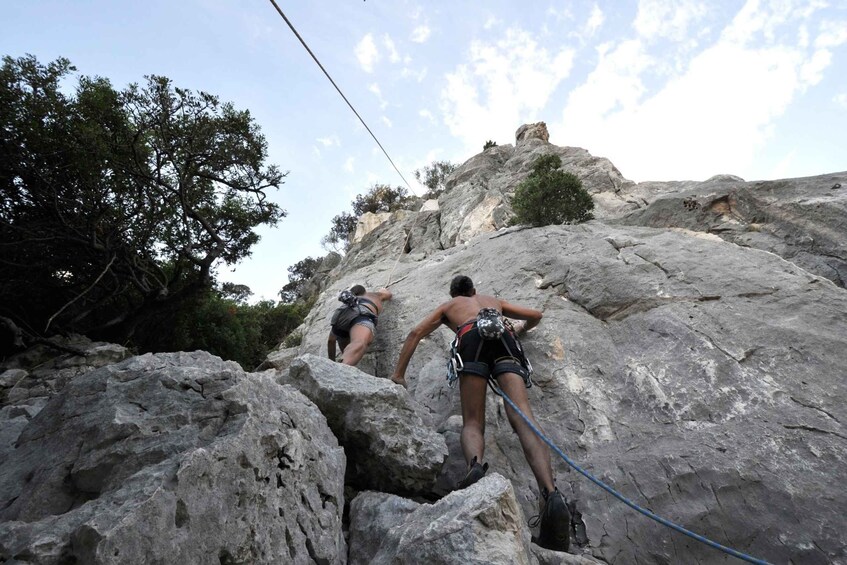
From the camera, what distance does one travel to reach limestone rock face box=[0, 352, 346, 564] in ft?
6.21

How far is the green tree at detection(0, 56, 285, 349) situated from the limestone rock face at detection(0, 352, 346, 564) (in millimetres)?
6623

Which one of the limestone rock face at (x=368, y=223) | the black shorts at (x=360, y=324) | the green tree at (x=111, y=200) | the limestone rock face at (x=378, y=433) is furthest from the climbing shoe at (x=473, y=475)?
the limestone rock face at (x=368, y=223)

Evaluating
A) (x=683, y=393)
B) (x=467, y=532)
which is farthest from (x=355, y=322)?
(x=467, y=532)

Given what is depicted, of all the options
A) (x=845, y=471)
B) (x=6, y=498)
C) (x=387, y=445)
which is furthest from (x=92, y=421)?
(x=845, y=471)

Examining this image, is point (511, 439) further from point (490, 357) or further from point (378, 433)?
point (378, 433)

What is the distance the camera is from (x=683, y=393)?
12.9 feet

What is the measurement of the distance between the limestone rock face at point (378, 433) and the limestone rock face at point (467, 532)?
2.81ft

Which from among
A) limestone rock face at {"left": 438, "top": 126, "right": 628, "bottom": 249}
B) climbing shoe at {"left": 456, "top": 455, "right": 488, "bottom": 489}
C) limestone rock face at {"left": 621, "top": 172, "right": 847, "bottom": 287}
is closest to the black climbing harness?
climbing shoe at {"left": 456, "top": 455, "right": 488, "bottom": 489}

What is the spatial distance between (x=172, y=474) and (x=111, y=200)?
10039mm

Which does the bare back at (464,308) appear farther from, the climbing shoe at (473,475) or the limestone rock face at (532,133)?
the limestone rock face at (532,133)

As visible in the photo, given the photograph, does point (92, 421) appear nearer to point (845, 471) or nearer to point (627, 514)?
point (627, 514)

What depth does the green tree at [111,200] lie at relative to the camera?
853 centimetres

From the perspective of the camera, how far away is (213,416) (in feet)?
8.93

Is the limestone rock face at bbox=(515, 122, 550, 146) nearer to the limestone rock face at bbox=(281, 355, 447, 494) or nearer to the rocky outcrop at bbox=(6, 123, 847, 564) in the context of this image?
the rocky outcrop at bbox=(6, 123, 847, 564)
